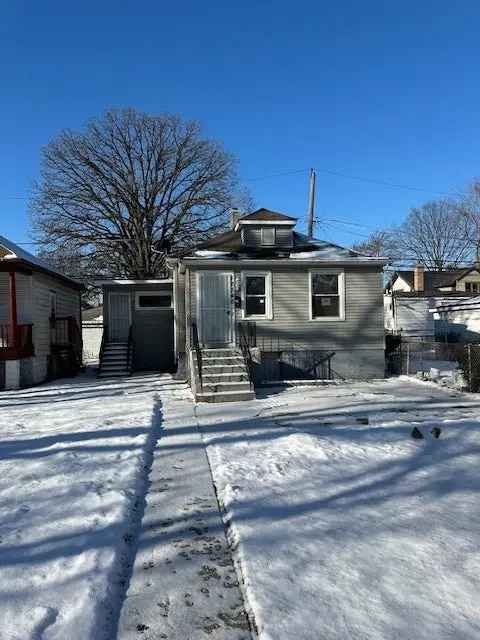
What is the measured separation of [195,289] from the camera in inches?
576

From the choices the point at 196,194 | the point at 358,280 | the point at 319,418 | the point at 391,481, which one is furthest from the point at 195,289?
the point at 196,194

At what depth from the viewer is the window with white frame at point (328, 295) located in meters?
15.1

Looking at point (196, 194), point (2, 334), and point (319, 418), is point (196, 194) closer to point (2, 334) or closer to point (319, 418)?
point (2, 334)

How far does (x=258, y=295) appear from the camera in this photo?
48.7 feet

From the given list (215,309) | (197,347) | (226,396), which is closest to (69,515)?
(226,396)

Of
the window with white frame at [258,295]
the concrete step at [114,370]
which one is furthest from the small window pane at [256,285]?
the concrete step at [114,370]

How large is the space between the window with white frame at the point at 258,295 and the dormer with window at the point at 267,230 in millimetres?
1191

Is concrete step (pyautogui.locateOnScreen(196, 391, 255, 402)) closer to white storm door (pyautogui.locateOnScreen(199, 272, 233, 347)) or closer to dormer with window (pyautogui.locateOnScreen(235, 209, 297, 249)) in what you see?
white storm door (pyautogui.locateOnScreen(199, 272, 233, 347))

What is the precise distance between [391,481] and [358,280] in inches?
410

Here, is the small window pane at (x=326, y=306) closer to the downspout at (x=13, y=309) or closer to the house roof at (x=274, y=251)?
the house roof at (x=274, y=251)

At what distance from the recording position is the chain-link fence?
1169cm

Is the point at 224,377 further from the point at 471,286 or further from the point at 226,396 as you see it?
the point at 471,286

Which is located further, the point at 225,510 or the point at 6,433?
the point at 6,433

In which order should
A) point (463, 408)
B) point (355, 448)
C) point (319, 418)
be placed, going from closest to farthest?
point (355, 448), point (319, 418), point (463, 408)
